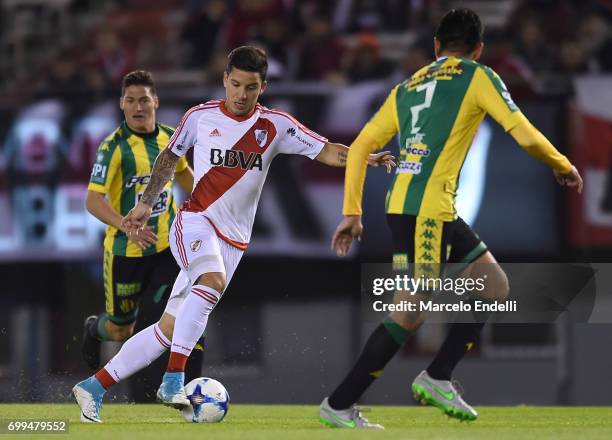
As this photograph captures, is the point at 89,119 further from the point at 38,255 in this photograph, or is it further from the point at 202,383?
the point at 202,383

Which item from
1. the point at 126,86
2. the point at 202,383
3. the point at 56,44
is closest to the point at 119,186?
the point at 126,86

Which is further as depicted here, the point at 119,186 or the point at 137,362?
the point at 119,186

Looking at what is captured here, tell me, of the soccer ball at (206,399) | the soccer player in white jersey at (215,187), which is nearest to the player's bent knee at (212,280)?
the soccer player in white jersey at (215,187)

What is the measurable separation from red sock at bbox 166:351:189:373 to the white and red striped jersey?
2.52 feet

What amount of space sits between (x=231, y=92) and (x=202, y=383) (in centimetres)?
167

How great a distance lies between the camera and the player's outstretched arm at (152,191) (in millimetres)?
8086

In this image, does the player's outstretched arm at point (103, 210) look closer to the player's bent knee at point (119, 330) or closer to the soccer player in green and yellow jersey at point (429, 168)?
the player's bent knee at point (119, 330)

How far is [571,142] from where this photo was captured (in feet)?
43.1

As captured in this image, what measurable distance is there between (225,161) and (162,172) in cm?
37

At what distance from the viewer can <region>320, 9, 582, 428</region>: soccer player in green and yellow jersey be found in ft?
24.7

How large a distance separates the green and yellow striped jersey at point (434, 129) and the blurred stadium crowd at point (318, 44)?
572cm

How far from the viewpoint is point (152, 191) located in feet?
27.1

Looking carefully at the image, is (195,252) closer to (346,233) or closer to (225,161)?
(225,161)

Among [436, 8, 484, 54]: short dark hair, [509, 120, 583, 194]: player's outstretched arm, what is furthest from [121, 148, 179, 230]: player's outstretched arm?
[509, 120, 583, 194]: player's outstretched arm
